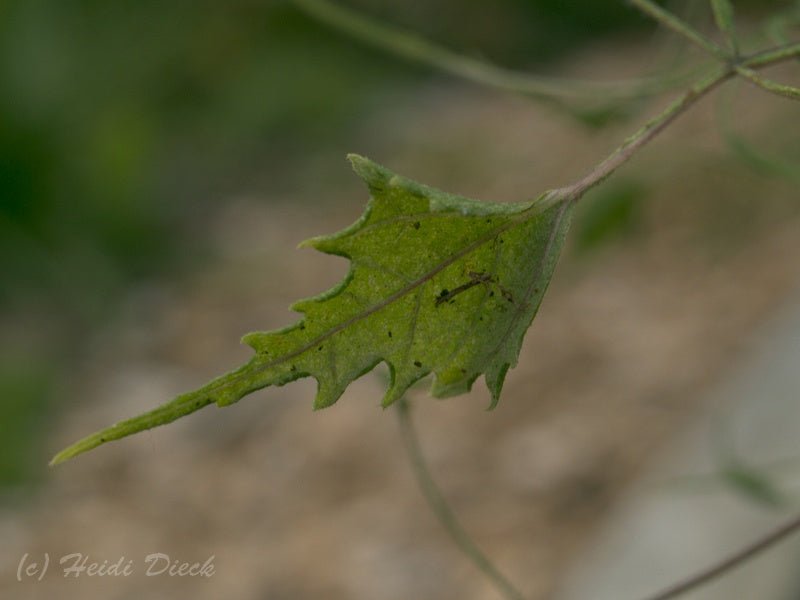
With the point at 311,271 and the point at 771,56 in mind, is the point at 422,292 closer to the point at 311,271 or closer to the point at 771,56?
the point at 771,56

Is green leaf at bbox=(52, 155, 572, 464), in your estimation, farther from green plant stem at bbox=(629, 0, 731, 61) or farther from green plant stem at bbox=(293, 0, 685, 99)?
green plant stem at bbox=(293, 0, 685, 99)

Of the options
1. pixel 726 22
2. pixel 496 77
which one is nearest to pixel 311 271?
pixel 496 77

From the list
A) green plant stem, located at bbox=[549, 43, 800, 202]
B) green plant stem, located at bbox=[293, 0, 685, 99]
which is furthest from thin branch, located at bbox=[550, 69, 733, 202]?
green plant stem, located at bbox=[293, 0, 685, 99]

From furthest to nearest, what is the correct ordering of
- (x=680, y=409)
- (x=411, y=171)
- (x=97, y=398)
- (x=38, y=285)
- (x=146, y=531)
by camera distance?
(x=411, y=171) → (x=38, y=285) → (x=97, y=398) → (x=146, y=531) → (x=680, y=409)

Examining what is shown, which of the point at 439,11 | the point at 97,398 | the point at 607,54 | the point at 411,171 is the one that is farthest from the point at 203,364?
the point at 607,54

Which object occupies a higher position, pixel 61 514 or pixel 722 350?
pixel 61 514

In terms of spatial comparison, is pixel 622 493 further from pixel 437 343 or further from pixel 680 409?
pixel 437 343

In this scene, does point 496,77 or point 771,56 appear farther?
point 496,77
